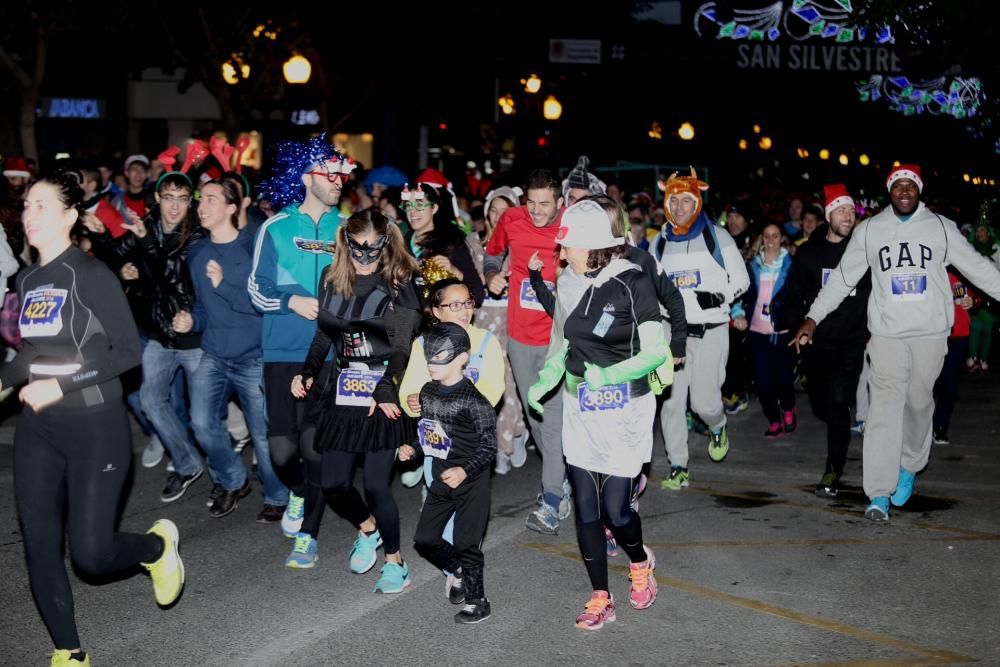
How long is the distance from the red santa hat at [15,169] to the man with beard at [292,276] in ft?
24.8

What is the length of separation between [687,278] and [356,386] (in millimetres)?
3202

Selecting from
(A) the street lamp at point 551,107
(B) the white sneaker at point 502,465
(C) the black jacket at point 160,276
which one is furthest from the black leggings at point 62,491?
(A) the street lamp at point 551,107

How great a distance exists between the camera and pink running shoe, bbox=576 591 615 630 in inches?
229

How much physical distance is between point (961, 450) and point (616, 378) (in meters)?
5.77

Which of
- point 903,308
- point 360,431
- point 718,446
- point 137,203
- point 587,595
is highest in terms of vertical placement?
point 137,203

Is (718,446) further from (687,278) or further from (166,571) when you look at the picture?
(166,571)

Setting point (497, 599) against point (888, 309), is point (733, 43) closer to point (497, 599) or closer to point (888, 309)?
point (888, 309)

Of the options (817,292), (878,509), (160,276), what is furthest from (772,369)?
(160,276)

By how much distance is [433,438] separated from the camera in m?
6.05

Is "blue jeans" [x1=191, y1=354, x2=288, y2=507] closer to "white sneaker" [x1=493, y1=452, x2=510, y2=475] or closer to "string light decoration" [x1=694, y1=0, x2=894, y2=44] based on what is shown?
"white sneaker" [x1=493, y1=452, x2=510, y2=475]

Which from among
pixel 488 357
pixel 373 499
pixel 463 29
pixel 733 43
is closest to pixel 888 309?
pixel 488 357

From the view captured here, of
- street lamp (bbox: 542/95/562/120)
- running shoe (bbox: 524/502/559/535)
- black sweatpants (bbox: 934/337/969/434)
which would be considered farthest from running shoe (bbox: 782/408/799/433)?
street lamp (bbox: 542/95/562/120)

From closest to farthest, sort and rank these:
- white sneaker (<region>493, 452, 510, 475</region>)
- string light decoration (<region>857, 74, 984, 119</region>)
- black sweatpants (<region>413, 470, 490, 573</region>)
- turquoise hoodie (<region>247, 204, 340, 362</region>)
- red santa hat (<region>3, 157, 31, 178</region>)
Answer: black sweatpants (<region>413, 470, 490, 573</region>)
turquoise hoodie (<region>247, 204, 340, 362</region>)
white sneaker (<region>493, 452, 510, 475</region>)
red santa hat (<region>3, 157, 31, 178</region>)
string light decoration (<region>857, 74, 984, 119</region>)

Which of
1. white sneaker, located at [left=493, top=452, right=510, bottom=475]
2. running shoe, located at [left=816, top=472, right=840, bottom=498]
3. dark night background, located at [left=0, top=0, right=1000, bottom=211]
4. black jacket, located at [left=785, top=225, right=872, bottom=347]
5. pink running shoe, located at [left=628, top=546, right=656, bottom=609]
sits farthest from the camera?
dark night background, located at [left=0, top=0, right=1000, bottom=211]
